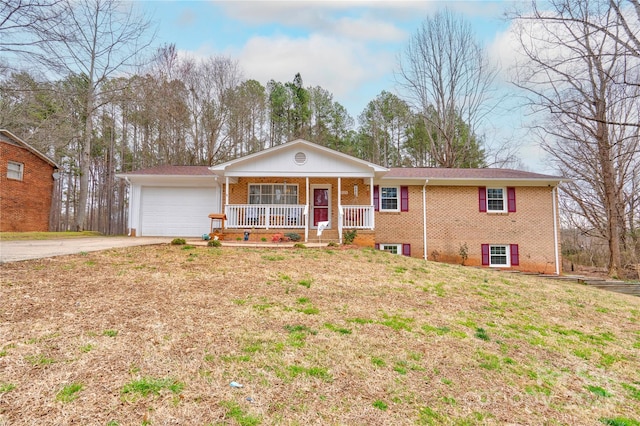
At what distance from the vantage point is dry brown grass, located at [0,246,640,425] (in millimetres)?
2656

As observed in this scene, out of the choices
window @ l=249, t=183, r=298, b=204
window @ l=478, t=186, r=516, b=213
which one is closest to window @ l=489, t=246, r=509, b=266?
window @ l=478, t=186, r=516, b=213

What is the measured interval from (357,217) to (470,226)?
5.10 metres

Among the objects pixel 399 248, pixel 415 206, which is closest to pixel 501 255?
pixel 415 206

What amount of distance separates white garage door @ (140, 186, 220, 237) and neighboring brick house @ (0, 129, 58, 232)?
649cm

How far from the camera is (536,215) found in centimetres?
1360

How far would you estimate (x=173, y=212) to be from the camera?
14.2m

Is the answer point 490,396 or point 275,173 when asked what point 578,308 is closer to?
point 490,396

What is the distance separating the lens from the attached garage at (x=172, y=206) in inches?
553

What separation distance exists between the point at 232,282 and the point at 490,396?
14.4ft

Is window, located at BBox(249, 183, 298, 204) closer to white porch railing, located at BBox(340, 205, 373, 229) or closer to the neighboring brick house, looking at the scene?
white porch railing, located at BBox(340, 205, 373, 229)

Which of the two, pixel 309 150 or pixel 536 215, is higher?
pixel 309 150

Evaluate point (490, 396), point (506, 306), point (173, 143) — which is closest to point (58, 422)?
point (490, 396)

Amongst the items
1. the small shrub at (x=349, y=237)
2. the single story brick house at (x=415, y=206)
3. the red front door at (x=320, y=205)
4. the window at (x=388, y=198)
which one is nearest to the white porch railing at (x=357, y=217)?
the small shrub at (x=349, y=237)

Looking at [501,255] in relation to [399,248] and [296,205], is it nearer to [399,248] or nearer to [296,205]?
[399,248]
